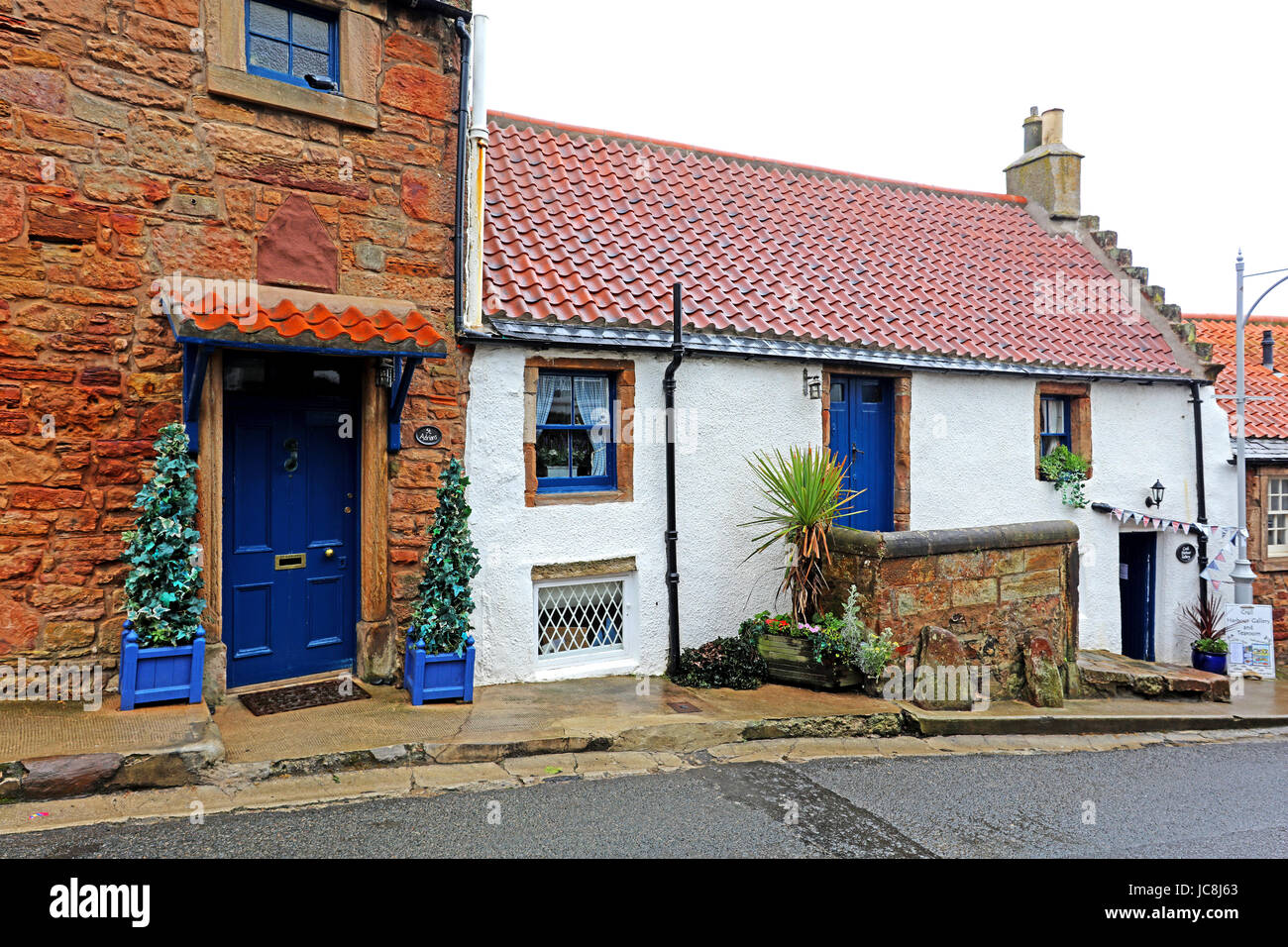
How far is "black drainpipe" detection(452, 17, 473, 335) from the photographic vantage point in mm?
7336

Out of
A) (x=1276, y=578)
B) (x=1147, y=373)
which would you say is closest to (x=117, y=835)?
(x=1147, y=373)

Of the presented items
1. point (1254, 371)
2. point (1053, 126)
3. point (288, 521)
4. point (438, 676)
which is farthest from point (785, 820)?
point (1254, 371)

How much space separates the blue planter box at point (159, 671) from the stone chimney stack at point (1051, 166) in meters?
14.6

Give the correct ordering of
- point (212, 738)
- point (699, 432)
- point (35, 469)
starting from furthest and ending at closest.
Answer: point (699, 432)
point (35, 469)
point (212, 738)

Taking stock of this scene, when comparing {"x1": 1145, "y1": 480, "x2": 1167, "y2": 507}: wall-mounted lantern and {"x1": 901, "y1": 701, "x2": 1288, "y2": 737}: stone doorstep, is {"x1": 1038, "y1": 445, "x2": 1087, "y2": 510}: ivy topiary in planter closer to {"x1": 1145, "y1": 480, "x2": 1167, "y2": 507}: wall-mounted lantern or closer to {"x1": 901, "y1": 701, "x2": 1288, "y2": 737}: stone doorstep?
{"x1": 1145, "y1": 480, "x2": 1167, "y2": 507}: wall-mounted lantern

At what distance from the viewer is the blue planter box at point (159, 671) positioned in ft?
18.6

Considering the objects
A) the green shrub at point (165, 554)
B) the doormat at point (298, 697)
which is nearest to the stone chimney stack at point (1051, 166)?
the doormat at point (298, 697)

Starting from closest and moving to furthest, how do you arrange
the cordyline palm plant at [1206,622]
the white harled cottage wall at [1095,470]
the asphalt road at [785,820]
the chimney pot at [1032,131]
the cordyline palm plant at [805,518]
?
the asphalt road at [785,820] < the cordyline palm plant at [805,518] < the white harled cottage wall at [1095,470] < the cordyline palm plant at [1206,622] < the chimney pot at [1032,131]

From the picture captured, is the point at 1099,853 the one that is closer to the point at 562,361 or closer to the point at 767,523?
the point at 767,523

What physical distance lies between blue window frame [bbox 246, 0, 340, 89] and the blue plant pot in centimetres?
1344

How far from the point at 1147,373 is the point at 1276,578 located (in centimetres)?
496

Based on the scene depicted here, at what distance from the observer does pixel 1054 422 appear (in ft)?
38.8

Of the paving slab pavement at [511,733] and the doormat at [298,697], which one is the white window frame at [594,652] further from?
the doormat at [298,697]

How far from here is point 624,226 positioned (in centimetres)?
1028
